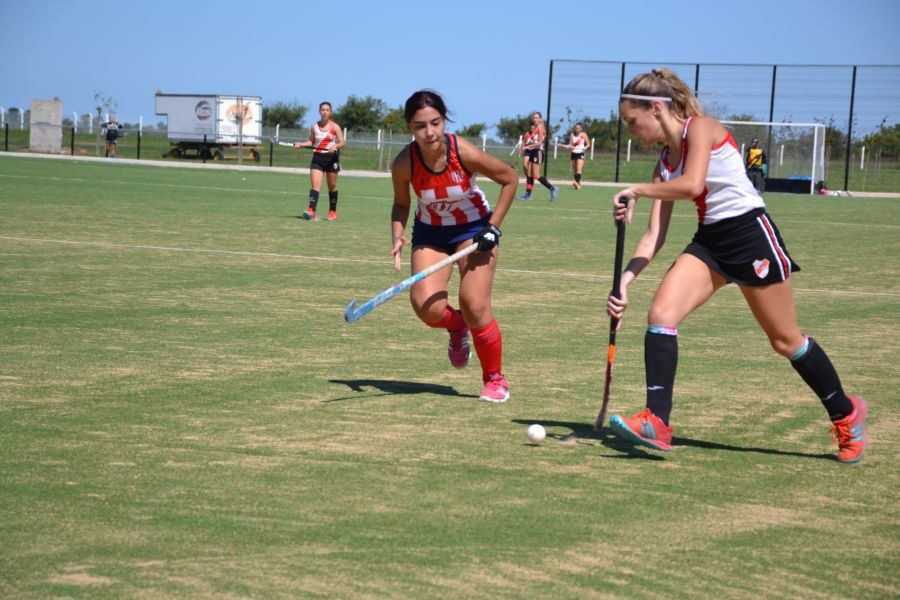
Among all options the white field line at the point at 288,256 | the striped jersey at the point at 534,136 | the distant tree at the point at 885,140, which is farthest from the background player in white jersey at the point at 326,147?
the distant tree at the point at 885,140

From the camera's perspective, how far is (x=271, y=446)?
5883mm

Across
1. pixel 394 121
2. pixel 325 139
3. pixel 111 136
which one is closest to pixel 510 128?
pixel 394 121

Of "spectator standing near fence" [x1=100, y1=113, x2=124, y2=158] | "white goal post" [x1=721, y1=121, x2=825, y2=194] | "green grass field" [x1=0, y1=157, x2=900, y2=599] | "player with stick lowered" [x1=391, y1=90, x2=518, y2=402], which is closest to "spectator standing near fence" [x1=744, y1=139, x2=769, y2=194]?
"white goal post" [x1=721, y1=121, x2=825, y2=194]

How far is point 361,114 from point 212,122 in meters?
27.6

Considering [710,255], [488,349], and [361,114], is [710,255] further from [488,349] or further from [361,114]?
[361,114]

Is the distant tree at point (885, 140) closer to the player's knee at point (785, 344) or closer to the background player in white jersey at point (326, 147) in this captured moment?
the background player in white jersey at point (326, 147)

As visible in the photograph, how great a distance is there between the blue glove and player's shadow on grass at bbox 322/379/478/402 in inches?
35.6

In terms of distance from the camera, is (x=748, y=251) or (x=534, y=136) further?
(x=534, y=136)

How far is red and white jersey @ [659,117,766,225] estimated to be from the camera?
5.97 meters

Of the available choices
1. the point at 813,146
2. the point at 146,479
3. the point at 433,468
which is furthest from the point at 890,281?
the point at 813,146

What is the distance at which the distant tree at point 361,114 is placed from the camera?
91438 millimetres

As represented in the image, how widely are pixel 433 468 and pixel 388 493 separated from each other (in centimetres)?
48

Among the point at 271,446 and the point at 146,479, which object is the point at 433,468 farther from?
the point at 146,479

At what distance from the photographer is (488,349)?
7379 millimetres
